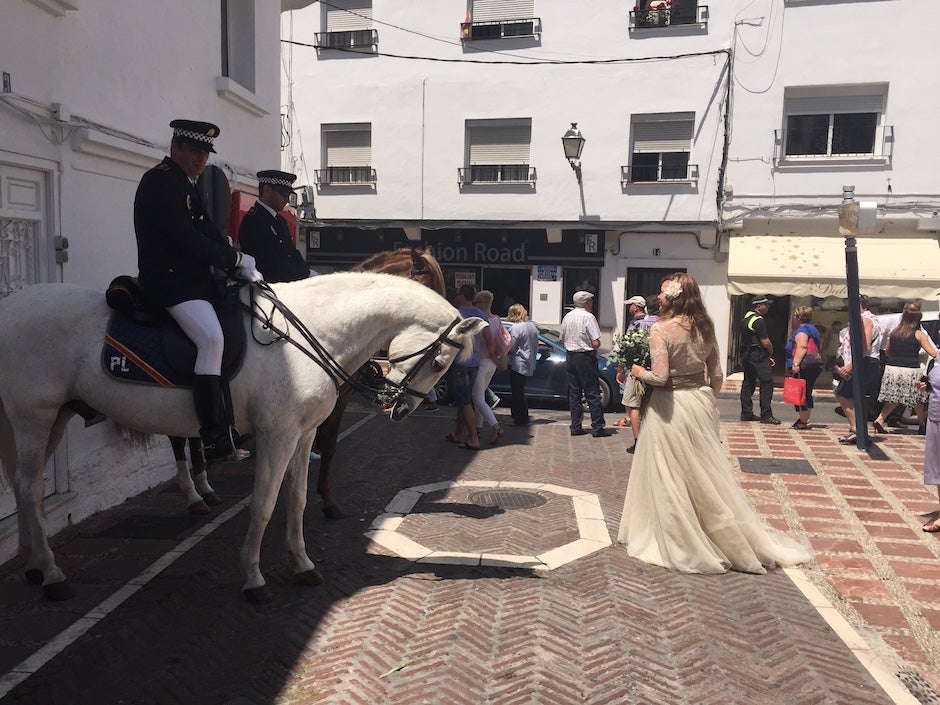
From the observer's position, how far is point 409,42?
19406mm

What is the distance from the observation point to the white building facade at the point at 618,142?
1664 cm

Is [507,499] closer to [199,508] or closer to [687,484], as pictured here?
[687,484]

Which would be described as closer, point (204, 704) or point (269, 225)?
point (204, 704)

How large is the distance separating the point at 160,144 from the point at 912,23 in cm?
1617

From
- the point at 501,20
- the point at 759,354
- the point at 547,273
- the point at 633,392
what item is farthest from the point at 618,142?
the point at 633,392

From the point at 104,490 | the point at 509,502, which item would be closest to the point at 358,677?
the point at 509,502

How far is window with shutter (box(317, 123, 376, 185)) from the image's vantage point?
20.0 m

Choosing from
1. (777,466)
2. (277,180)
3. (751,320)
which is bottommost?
(777,466)

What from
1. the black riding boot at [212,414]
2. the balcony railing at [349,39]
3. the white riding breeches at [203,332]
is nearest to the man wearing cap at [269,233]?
the white riding breeches at [203,332]

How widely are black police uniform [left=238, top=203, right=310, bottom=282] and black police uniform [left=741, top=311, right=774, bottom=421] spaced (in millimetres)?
7769

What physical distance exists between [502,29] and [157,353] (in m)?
16.6

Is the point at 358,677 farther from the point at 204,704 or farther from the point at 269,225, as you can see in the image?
the point at 269,225

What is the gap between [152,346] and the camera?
4672mm

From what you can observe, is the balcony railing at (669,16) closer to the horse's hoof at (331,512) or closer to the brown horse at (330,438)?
the brown horse at (330,438)
